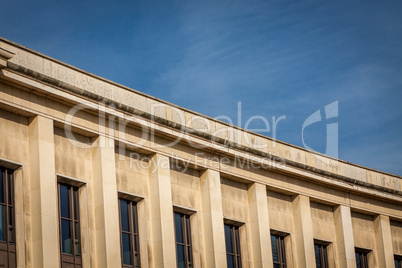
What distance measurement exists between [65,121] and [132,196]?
4876 mm

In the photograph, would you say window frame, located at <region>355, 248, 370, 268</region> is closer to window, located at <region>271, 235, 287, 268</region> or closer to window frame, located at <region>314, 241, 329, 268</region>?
window frame, located at <region>314, 241, 329, 268</region>

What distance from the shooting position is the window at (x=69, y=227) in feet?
113

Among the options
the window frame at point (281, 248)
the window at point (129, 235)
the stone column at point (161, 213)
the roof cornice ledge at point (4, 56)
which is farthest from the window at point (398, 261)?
the roof cornice ledge at point (4, 56)

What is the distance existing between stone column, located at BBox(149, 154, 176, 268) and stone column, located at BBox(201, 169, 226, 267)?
248 cm

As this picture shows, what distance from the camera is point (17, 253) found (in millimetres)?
32406

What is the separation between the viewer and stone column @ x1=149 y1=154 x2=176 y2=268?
124 ft

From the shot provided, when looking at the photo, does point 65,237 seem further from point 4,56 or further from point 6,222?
point 4,56

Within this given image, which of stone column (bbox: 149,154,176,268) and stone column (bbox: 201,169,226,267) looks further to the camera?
stone column (bbox: 201,169,226,267)

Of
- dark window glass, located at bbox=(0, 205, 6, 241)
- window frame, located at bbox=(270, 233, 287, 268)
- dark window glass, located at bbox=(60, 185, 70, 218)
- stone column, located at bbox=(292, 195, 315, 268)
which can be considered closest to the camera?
dark window glass, located at bbox=(0, 205, 6, 241)

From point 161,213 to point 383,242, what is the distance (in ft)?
54.4

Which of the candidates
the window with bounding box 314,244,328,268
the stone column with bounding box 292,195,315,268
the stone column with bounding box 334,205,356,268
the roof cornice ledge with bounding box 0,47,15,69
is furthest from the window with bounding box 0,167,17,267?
the stone column with bounding box 334,205,356,268

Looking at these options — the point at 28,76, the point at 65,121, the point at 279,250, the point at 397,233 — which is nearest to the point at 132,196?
the point at 65,121

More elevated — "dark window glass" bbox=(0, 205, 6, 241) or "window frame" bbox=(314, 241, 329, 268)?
"window frame" bbox=(314, 241, 329, 268)

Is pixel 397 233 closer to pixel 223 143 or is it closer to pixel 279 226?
pixel 279 226
